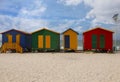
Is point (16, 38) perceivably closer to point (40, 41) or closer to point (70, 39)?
point (40, 41)

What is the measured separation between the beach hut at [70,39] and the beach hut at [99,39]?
122 cm

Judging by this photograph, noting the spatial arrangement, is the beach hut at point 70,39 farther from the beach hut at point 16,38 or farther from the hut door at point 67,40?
the beach hut at point 16,38

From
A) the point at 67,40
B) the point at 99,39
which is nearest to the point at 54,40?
the point at 67,40

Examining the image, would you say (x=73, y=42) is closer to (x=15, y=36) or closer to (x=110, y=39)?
(x=110, y=39)

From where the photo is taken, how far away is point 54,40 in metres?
30.7

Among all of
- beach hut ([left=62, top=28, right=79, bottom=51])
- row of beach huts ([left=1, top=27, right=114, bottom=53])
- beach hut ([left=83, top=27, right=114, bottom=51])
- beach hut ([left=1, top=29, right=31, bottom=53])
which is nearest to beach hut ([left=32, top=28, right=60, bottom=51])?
row of beach huts ([left=1, top=27, right=114, bottom=53])

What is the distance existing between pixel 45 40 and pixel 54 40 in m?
1.06

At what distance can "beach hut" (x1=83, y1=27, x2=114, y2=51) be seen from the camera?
3017 cm

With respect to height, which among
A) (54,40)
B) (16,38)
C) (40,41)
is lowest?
(40,41)

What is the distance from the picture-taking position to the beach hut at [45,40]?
30.6 metres

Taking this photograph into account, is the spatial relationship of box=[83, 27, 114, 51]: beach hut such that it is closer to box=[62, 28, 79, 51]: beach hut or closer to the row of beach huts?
the row of beach huts
